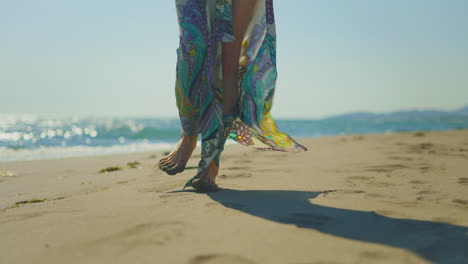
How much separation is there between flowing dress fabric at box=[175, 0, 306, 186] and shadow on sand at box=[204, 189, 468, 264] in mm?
397

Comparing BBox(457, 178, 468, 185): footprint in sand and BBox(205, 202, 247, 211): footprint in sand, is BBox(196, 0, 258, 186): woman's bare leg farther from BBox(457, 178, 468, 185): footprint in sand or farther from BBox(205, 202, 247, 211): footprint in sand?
BBox(457, 178, 468, 185): footprint in sand

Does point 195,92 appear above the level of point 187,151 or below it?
above

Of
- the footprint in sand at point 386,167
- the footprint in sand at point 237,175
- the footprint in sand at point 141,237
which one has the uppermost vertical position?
the footprint in sand at point 141,237

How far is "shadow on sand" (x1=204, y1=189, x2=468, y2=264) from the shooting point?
101 cm

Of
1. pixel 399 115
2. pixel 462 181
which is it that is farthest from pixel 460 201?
pixel 399 115

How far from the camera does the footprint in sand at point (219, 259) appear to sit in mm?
948

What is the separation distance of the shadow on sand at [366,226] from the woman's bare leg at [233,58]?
0.47 metres

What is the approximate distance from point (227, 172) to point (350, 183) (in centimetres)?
90

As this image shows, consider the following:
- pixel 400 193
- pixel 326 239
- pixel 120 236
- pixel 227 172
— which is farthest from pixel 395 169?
pixel 120 236

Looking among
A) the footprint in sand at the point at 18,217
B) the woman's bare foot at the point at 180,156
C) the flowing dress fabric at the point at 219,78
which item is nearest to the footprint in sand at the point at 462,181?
the flowing dress fabric at the point at 219,78

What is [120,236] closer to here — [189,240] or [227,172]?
[189,240]

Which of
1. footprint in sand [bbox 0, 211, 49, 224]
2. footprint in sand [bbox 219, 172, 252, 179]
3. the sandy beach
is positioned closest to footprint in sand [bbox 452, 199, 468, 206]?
the sandy beach

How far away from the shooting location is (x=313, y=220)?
4.20 feet

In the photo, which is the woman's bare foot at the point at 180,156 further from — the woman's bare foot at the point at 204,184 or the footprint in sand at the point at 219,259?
the footprint in sand at the point at 219,259
